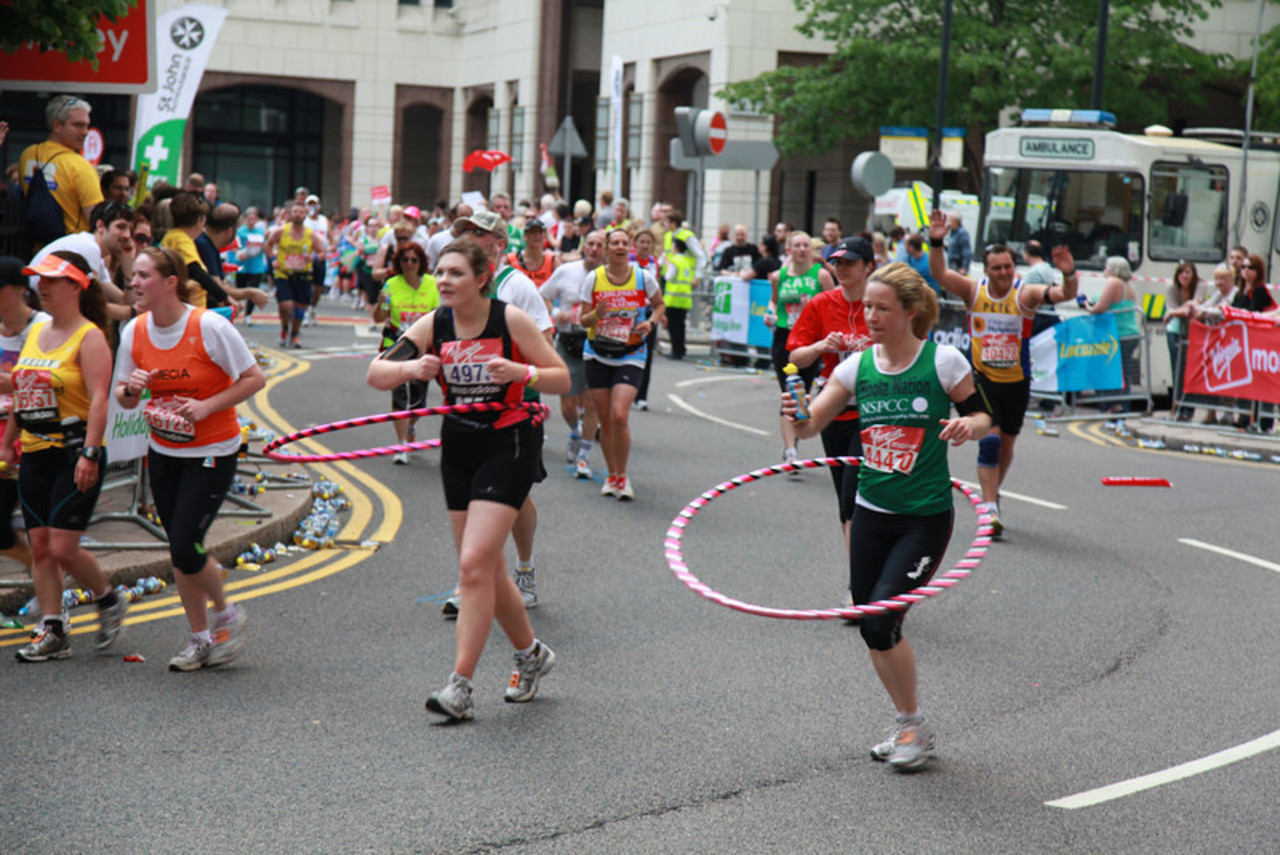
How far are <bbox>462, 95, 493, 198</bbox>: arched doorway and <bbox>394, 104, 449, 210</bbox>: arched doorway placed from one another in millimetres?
4294

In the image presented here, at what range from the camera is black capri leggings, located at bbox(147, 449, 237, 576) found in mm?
6875

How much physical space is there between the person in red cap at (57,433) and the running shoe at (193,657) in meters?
0.55

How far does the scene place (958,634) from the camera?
8.08 m

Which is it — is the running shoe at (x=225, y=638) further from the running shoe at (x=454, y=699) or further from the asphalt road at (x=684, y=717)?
the running shoe at (x=454, y=699)

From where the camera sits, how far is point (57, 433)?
7188 millimetres

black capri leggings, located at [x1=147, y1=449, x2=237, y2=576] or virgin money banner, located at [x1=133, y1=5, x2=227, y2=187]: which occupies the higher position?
virgin money banner, located at [x1=133, y1=5, x2=227, y2=187]

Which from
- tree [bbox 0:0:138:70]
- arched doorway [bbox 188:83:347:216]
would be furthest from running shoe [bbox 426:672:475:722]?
arched doorway [bbox 188:83:347:216]

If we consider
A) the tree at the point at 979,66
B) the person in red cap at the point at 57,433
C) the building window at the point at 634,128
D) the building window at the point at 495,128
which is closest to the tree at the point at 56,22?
the person in red cap at the point at 57,433

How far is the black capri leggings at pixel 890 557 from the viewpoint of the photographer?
19.3 feet

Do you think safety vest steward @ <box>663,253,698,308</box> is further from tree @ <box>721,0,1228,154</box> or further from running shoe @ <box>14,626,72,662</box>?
running shoe @ <box>14,626,72,662</box>

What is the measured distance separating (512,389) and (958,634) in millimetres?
2949

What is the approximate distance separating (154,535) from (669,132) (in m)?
33.6

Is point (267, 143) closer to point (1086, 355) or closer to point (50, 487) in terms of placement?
point (1086, 355)

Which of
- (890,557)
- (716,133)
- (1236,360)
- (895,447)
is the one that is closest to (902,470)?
(895,447)
